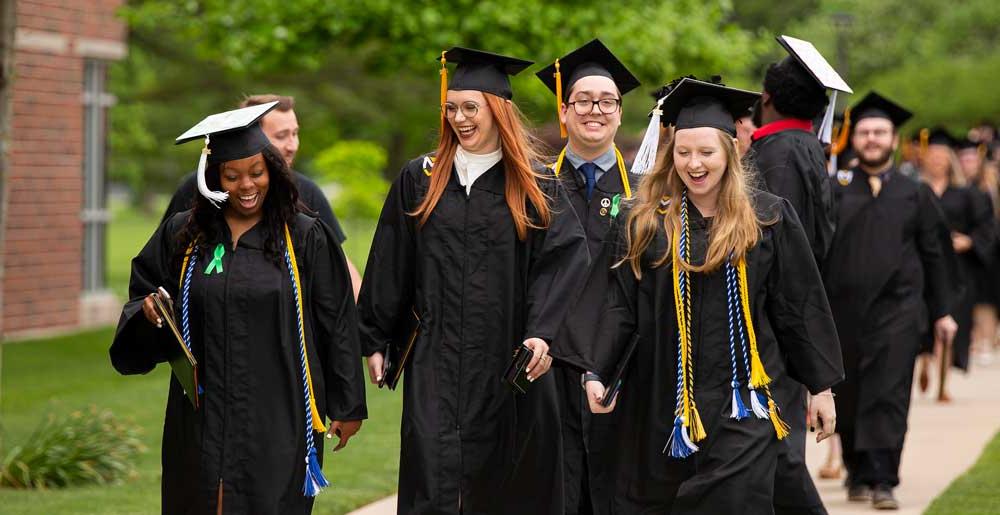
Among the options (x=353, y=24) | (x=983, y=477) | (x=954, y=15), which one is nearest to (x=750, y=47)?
(x=353, y=24)

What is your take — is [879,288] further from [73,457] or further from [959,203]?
[959,203]

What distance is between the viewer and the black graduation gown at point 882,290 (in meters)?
9.02

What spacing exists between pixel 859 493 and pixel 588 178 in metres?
2.99

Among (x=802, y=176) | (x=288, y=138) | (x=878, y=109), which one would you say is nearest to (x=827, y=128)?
(x=802, y=176)

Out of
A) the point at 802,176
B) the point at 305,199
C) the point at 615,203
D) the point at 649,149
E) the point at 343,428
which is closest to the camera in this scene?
the point at 343,428

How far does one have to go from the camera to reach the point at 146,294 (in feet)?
19.0

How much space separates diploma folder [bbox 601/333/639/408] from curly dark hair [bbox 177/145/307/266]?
1.21 m

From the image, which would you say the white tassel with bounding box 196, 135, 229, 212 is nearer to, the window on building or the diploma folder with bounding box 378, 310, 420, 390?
the diploma folder with bounding box 378, 310, 420, 390

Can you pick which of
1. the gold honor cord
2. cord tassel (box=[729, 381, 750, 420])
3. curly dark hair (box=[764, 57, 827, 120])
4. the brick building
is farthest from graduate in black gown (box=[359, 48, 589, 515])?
the brick building

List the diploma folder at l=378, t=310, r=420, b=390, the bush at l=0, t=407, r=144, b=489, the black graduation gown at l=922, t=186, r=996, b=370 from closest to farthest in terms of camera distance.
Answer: the diploma folder at l=378, t=310, r=420, b=390, the bush at l=0, t=407, r=144, b=489, the black graduation gown at l=922, t=186, r=996, b=370

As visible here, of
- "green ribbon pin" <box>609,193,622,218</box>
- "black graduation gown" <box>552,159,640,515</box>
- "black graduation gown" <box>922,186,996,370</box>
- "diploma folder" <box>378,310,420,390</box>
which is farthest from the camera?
"black graduation gown" <box>922,186,996,370</box>

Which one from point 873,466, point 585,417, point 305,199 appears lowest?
point 873,466

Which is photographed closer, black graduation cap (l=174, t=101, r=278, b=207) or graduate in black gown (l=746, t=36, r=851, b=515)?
black graduation cap (l=174, t=101, r=278, b=207)

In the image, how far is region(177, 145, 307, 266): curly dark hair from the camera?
5812mm
